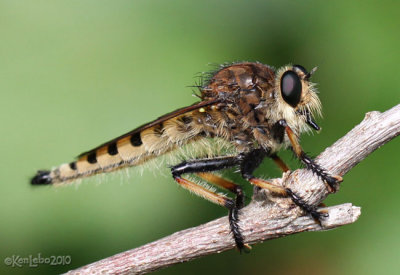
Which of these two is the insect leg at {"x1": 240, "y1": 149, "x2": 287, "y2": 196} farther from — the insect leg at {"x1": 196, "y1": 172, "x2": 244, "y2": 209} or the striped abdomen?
the striped abdomen

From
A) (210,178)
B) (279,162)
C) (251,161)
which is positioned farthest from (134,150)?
(279,162)

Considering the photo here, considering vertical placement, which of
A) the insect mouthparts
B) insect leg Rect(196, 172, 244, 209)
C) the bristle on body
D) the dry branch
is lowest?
the dry branch

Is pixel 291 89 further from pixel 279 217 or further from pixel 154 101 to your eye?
pixel 279 217

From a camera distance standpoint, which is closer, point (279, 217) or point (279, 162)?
point (279, 217)

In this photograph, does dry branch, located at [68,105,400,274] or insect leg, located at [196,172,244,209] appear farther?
insect leg, located at [196,172,244,209]

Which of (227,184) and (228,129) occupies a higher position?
(228,129)

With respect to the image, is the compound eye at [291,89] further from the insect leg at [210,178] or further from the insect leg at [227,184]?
the insect leg at [227,184]

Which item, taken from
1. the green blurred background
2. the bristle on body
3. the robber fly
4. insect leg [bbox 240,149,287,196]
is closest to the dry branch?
the robber fly
